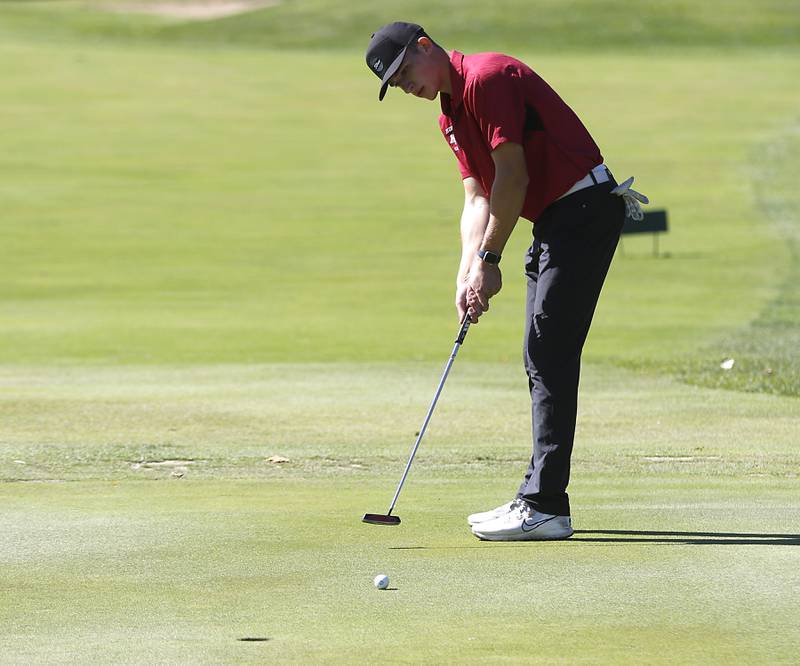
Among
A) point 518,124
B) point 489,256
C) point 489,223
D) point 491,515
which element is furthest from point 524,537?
point 518,124

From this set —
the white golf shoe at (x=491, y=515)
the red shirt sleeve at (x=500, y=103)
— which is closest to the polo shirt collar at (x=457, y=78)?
the red shirt sleeve at (x=500, y=103)

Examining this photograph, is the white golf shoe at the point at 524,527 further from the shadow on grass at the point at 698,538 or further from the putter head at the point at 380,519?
the putter head at the point at 380,519

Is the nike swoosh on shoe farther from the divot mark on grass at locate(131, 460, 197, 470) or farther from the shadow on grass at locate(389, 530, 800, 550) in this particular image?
the divot mark on grass at locate(131, 460, 197, 470)

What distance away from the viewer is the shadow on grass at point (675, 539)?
19.5 feet

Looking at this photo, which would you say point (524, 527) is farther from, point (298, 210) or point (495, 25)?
point (495, 25)

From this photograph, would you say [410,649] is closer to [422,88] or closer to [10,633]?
[10,633]

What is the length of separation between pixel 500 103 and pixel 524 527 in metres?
1.63

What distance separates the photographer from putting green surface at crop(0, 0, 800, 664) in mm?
4875

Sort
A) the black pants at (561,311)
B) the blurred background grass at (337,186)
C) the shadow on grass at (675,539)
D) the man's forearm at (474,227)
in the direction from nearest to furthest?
the shadow on grass at (675,539) < the black pants at (561,311) < the man's forearm at (474,227) < the blurred background grass at (337,186)

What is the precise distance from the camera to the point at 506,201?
20.4 feet

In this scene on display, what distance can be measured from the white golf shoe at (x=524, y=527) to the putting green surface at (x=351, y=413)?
11 cm

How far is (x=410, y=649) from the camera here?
4473 mm

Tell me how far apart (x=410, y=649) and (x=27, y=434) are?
5.58 m

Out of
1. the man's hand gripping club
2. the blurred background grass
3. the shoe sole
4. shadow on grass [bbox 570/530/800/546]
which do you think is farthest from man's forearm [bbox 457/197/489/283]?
the blurred background grass
